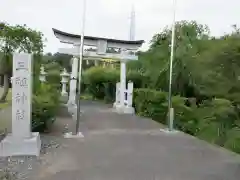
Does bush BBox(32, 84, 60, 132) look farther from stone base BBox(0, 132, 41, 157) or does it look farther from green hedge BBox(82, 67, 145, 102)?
green hedge BBox(82, 67, 145, 102)

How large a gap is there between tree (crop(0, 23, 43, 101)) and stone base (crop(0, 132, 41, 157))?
9773 mm

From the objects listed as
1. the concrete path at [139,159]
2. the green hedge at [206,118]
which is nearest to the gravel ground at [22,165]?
the concrete path at [139,159]

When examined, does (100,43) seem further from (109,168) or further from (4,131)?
(109,168)

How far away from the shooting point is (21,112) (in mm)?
6086

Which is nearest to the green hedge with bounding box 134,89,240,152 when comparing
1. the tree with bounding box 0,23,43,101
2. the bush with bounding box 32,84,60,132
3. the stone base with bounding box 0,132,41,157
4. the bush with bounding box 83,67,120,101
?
the stone base with bounding box 0,132,41,157

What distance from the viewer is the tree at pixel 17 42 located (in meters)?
15.1

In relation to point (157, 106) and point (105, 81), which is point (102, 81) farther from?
point (157, 106)

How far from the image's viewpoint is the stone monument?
5.91 meters

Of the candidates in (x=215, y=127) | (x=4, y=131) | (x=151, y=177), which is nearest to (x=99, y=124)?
(x=4, y=131)

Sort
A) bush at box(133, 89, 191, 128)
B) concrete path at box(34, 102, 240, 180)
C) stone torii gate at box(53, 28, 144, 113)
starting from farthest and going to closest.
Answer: stone torii gate at box(53, 28, 144, 113) → bush at box(133, 89, 191, 128) → concrete path at box(34, 102, 240, 180)

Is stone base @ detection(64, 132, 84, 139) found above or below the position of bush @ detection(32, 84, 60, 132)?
below

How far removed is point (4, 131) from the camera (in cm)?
845

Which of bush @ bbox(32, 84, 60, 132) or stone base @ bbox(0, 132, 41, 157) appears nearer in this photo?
stone base @ bbox(0, 132, 41, 157)

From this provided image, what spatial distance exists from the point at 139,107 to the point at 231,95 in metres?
8.14
